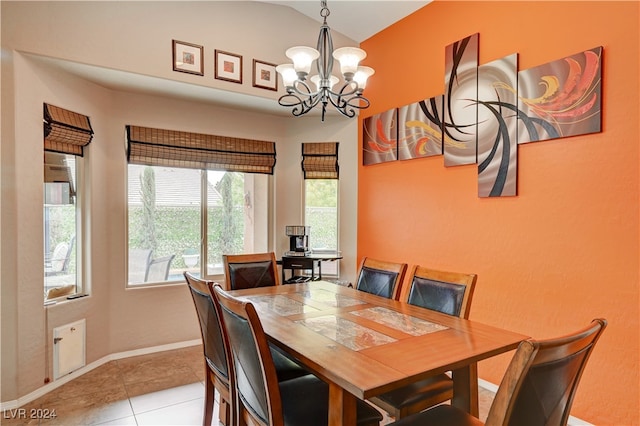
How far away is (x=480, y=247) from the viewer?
2990 millimetres

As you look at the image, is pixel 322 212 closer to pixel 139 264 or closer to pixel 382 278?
pixel 382 278

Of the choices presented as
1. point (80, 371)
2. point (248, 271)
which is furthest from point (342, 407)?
point (80, 371)

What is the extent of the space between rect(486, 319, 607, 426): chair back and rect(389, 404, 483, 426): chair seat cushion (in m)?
0.37

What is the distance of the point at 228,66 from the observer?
136 inches

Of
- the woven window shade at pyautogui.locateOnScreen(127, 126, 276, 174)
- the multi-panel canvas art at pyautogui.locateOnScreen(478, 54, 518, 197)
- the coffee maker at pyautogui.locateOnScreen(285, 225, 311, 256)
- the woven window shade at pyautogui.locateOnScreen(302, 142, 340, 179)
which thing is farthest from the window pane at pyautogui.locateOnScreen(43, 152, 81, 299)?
the multi-panel canvas art at pyautogui.locateOnScreen(478, 54, 518, 197)

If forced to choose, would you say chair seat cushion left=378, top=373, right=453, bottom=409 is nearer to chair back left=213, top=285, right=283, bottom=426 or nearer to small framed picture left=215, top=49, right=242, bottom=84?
chair back left=213, top=285, right=283, bottom=426

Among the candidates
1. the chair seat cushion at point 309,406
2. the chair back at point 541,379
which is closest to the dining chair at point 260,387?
the chair seat cushion at point 309,406

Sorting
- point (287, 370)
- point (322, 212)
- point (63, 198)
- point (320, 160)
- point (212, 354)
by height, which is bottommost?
point (287, 370)

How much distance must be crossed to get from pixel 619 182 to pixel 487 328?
1278 millimetres

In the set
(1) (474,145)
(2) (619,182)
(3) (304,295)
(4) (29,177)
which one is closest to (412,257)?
(1) (474,145)

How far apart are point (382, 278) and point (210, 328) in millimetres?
1269

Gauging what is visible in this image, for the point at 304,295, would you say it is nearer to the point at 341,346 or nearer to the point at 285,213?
the point at 341,346

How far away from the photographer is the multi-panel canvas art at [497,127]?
272cm

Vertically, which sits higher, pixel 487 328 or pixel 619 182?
pixel 619 182
